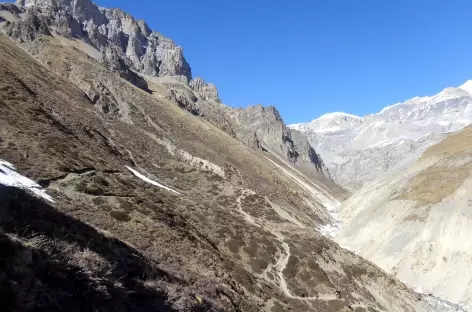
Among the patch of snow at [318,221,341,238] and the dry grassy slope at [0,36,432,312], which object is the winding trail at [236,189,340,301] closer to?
the dry grassy slope at [0,36,432,312]


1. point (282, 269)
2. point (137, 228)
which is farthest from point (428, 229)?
point (137, 228)

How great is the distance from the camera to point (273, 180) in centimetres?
12388

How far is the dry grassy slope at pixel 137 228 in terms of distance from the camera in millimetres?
12766

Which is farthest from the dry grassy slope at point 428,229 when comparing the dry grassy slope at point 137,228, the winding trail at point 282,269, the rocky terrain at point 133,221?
the winding trail at point 282,269

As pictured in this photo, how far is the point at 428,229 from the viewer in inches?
2468

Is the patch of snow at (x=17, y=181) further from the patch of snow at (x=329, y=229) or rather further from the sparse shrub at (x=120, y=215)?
the patch of snow at (x=329, y=229)

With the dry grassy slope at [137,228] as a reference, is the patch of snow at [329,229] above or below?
above

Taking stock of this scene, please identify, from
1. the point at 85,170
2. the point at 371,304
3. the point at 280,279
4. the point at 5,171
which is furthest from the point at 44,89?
the point at 371,304

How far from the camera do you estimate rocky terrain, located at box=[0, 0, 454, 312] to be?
1280 centimetres

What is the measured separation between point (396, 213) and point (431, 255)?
17.1 meters

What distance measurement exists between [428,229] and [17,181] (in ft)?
188

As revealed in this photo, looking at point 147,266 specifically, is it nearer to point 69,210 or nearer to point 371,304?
point 69,210

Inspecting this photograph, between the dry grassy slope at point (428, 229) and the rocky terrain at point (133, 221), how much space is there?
5.50 metres

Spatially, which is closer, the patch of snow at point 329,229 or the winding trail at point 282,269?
the winding trail at point 282,269
